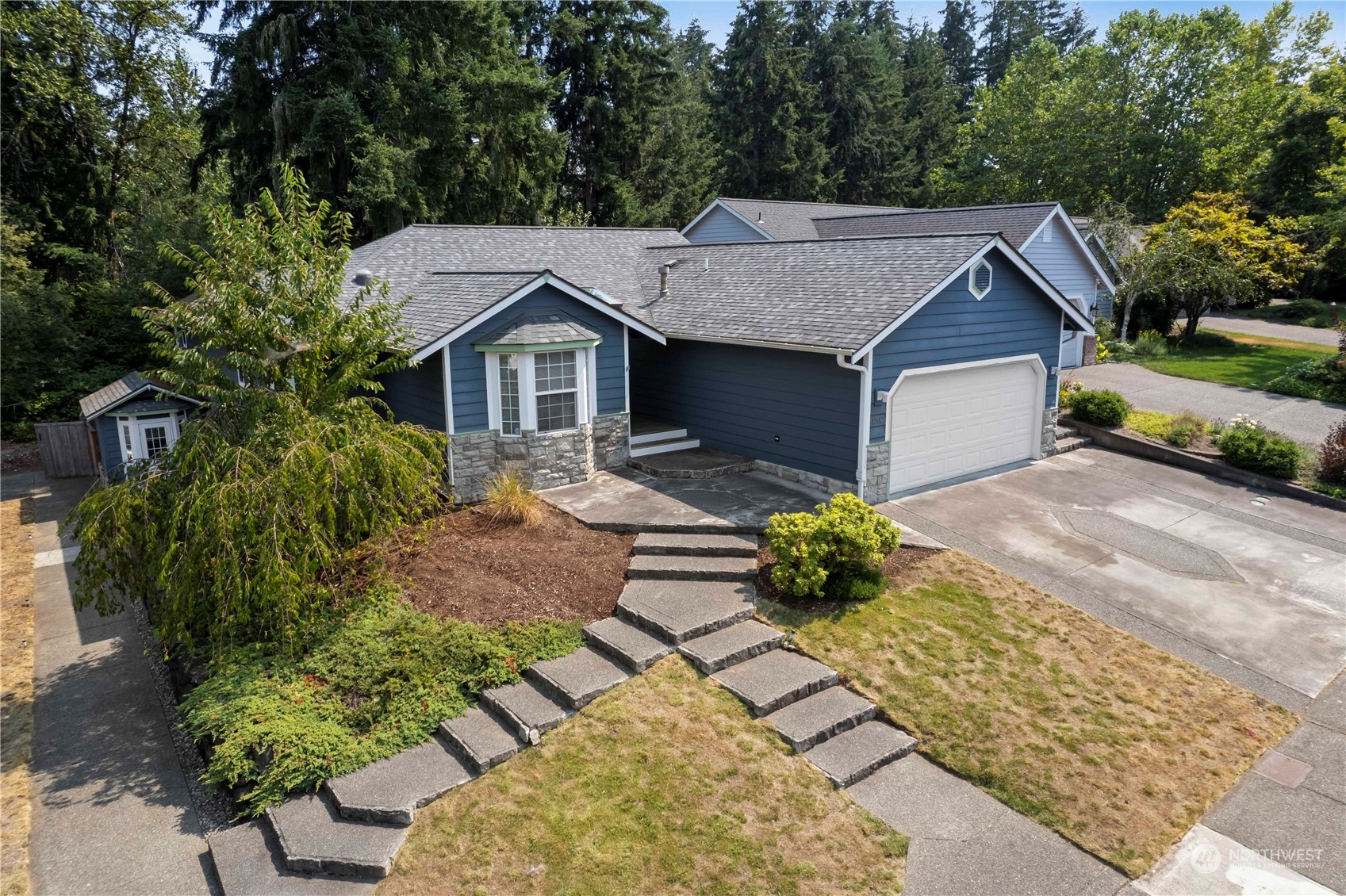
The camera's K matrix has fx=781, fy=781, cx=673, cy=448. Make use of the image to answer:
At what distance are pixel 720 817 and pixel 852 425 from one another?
7044mm

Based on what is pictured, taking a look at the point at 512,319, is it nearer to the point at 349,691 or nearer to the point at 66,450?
the point at 349,691

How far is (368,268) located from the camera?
1639 centimetres

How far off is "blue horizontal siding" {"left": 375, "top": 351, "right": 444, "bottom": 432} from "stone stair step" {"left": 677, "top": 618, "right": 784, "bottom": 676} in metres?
6.30

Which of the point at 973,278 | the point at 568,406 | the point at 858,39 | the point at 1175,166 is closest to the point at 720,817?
the point at 568,406

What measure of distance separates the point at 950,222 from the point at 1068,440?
422 inches

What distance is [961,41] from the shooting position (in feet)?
214

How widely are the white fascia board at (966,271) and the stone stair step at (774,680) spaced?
4.94m

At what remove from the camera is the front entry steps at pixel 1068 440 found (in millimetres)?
15891

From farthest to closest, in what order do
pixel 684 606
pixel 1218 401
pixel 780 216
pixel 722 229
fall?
pixel 722 229, pixel 780 216, pixel 1218 401, pixel 684 606

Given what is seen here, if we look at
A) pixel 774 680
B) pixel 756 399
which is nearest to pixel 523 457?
pixel 756 399

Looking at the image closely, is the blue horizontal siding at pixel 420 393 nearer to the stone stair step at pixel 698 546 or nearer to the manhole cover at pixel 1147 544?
the stone stair step at pixel 698 546

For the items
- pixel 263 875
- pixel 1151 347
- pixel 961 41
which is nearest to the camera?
pixel 263 875

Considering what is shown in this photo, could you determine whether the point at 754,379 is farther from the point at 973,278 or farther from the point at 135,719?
the point at 135,719

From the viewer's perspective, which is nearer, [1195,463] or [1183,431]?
[1195,463]
